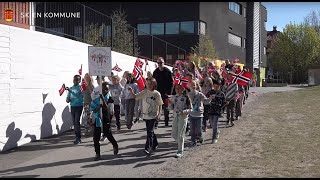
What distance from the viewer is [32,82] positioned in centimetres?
1137

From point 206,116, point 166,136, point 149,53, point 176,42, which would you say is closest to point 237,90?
point 206,116

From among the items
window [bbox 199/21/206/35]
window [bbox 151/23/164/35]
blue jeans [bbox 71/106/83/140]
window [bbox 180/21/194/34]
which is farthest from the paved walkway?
window [bbox 151/23/164/35]

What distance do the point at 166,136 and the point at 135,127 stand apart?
208cm

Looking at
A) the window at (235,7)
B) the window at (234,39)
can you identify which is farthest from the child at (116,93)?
the window at (235,7)

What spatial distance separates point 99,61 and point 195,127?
8.67 feet

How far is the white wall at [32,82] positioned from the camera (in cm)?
1031

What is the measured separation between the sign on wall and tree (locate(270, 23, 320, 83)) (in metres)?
54.9

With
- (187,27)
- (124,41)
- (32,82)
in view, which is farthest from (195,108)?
(187,27)

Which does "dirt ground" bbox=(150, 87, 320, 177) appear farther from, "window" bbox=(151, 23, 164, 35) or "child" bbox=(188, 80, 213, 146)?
"window" bbox=(151, 23, 164, 35)

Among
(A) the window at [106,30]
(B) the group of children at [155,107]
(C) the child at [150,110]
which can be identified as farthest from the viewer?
(A) the window at [106,30]

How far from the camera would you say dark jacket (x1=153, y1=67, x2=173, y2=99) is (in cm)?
1229

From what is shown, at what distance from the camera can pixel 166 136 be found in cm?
1162

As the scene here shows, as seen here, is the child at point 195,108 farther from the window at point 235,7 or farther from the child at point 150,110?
the window at point 235,7

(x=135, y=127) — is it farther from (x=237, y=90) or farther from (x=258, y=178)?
(x=258, y=178)
